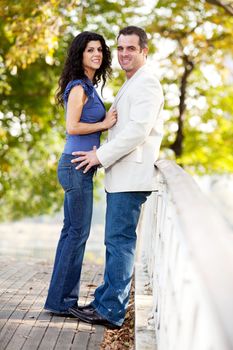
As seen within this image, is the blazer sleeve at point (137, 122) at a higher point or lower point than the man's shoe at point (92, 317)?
higher

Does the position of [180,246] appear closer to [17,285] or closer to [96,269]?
[17,285]

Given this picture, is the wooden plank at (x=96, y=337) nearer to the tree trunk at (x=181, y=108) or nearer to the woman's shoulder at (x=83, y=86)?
the woman's shoulder at (x=83, y=86)

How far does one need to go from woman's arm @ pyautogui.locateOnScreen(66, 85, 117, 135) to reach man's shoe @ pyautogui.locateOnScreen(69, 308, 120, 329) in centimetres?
112

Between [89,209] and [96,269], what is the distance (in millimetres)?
3268

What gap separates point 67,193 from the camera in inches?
185

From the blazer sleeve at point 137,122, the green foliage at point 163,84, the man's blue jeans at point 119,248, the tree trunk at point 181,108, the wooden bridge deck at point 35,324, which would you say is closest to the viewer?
the wooden bridge deck at point 35,324

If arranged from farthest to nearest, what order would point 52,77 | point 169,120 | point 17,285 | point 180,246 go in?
point 169,120 → point 52,77 → point 17,285 → point 180,246

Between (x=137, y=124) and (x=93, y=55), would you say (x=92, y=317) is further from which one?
(x=93, y=55)

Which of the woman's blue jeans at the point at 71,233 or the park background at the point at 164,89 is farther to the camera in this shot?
the park background at the point at 164,89

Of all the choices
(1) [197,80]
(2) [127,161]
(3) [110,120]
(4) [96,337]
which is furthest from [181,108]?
(4) [96,337]

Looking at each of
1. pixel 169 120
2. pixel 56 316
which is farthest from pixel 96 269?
pixel 169 120

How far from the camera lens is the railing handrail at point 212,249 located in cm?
144

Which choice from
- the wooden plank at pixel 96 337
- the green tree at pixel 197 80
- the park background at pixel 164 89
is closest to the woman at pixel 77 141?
the wooden plank at pixel 96 337

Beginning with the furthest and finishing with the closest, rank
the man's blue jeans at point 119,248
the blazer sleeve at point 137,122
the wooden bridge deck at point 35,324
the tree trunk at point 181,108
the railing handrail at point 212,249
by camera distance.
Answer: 1. the tree trunk at point 181,108
2. the man's blue jeans at point 119,248
3. the blazer sleeve at point 137,122
4. the wooden bridge deck at point 35,324
5. the railing handrail at point 212,249
